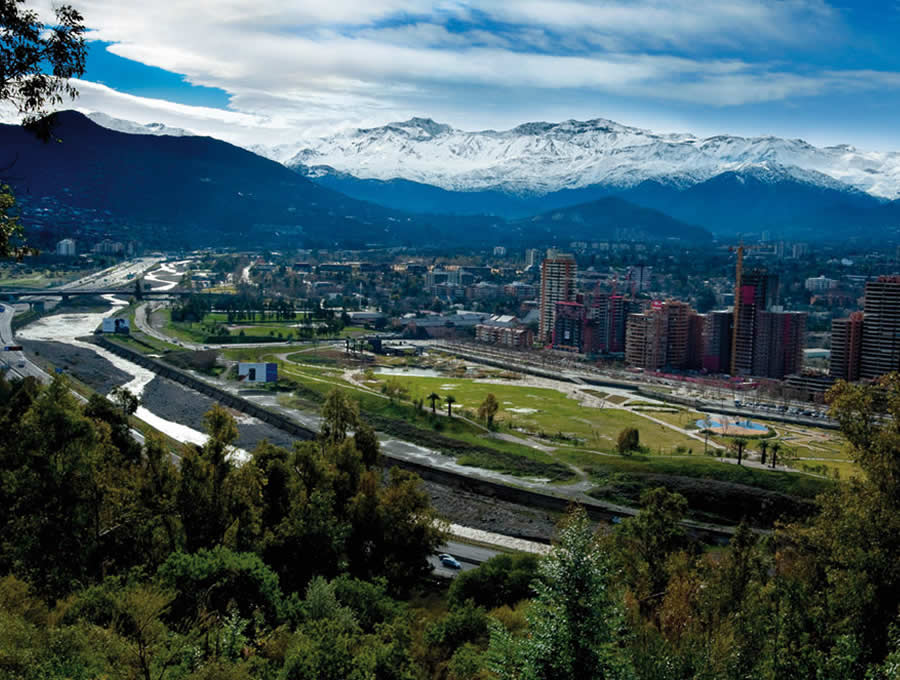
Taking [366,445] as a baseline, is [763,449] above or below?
below

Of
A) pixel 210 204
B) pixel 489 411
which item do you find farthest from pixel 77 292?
pixel 210 204

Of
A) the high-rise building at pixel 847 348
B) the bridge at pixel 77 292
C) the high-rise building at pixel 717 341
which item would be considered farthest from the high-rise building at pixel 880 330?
the bridge at pixel 77 292

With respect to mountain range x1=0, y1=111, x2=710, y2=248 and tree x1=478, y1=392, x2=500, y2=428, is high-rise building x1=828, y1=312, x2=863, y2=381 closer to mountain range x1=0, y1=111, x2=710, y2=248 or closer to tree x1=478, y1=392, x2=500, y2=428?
tree x1=478, y1=392, x2=500, y2=428

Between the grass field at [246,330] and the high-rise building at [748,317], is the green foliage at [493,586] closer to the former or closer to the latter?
the high-rise building at [748,317]

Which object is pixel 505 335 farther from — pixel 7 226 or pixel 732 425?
pixel 7 226

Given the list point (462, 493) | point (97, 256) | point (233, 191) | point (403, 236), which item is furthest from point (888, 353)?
point (233, 191)
